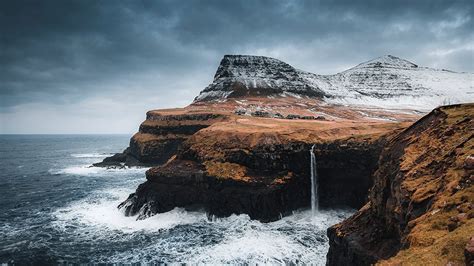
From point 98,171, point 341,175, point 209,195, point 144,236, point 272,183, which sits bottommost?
point 144,236

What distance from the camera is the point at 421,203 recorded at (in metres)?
16.4

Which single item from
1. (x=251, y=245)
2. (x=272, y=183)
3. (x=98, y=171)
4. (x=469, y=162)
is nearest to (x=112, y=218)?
(x=251, y=245)

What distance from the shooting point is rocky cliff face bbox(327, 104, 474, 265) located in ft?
42.0

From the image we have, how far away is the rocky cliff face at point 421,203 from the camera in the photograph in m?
12.8

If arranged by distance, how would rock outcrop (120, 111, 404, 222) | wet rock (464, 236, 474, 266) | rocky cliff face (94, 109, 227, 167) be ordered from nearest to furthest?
wet rock (464, 236, 474, 266)
rock outcrop (120, 111, 404, 222)
rocky cliff face (94, 109, 227, 167)

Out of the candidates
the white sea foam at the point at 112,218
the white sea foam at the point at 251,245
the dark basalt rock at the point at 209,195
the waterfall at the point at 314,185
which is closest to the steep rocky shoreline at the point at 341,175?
the dark basalt rock at the point at 209,195

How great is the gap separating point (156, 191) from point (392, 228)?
3946 centimetres

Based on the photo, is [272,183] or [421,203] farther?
[272,183]

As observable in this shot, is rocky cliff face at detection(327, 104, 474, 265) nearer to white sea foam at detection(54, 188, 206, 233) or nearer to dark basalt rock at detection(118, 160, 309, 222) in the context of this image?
dark basalt rock at detection(118, 160, 309, 222)

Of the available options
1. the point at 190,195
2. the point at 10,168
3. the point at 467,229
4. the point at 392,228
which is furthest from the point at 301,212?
the point at 10,168

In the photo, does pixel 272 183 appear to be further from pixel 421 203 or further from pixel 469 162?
pixel 469 162

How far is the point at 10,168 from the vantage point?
10625 centimetres

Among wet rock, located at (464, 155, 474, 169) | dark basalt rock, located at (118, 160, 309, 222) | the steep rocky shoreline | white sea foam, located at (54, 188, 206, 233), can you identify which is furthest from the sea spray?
wet rock, located at (464, 155, 474, 169)

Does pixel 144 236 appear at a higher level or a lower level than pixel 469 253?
lower
